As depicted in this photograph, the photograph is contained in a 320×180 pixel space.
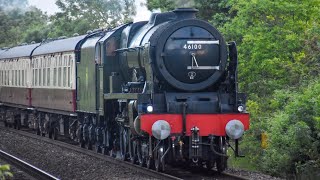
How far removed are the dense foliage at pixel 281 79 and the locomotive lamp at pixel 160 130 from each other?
2.86m

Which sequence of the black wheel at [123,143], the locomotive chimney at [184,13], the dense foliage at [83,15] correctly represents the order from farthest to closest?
the dense foliage at [83,15] < the black wheel at [123,143] < the locomotive chimney at [184,13]

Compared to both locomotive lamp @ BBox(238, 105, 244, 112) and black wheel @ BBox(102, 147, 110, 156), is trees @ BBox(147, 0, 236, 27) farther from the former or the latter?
locomotive lamp @ BBox(238, 105, 244, 112)

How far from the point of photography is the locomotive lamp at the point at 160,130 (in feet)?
43.5

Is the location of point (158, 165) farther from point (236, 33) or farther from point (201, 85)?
point (236, 33)

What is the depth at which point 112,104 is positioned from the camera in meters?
16.9

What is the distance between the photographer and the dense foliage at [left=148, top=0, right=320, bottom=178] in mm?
14523

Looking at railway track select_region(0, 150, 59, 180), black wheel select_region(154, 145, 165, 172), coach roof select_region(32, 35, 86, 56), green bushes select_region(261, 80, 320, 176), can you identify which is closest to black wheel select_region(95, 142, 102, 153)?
railway track select_region(0, 150, 59, 180)

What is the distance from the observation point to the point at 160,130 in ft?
43.6

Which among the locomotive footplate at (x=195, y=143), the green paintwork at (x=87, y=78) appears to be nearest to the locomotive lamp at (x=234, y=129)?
the locomotive footplate at (x=195, y=143)

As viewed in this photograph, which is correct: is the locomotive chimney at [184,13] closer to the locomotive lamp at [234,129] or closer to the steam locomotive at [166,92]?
the steam locomotive at [166,92]

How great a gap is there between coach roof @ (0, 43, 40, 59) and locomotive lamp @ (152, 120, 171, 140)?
15958 mm

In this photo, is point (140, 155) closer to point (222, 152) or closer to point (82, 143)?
point (222, 152)

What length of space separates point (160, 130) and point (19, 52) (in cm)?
1878

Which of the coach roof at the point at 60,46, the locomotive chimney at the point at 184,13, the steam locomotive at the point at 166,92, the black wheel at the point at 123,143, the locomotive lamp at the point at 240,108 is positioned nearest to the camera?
the steam locomotive at the point at 166,92
